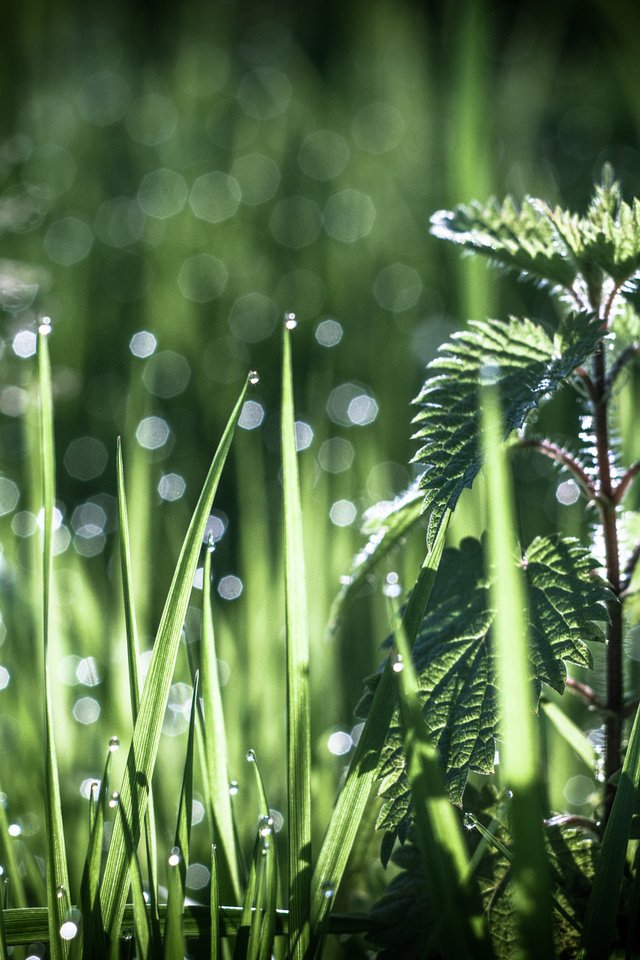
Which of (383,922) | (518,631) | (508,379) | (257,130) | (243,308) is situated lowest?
(383,922)

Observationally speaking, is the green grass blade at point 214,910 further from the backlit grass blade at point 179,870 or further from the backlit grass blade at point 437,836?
the backlit grass blade at point 437,836

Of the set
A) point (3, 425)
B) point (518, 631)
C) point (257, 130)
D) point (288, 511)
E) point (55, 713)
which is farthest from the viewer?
point (257, 130)

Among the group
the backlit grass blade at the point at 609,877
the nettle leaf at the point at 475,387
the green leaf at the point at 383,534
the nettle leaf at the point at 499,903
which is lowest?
the nettle leaf at the point at 499,903

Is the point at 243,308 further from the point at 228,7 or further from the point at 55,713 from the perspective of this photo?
the point at 228,7

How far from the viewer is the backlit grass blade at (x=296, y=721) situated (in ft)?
1.80

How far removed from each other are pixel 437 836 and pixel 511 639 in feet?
0.41

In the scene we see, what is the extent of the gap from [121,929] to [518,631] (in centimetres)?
34

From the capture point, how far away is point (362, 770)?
56cm

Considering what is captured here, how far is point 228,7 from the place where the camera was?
11.5 feet

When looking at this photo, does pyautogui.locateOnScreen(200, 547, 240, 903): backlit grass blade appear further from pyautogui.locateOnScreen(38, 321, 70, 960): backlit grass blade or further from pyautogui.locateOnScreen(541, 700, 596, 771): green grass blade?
pyautogui.locateOnScreen(541, 700, 596, 771): green grass blade

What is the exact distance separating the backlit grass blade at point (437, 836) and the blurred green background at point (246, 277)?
32 cm

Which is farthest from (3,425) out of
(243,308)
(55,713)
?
(55,713)

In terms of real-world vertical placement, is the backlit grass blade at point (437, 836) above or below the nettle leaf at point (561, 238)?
below

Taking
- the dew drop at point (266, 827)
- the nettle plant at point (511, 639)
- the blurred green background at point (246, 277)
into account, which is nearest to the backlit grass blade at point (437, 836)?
the nettle plant at point (511, 639)
